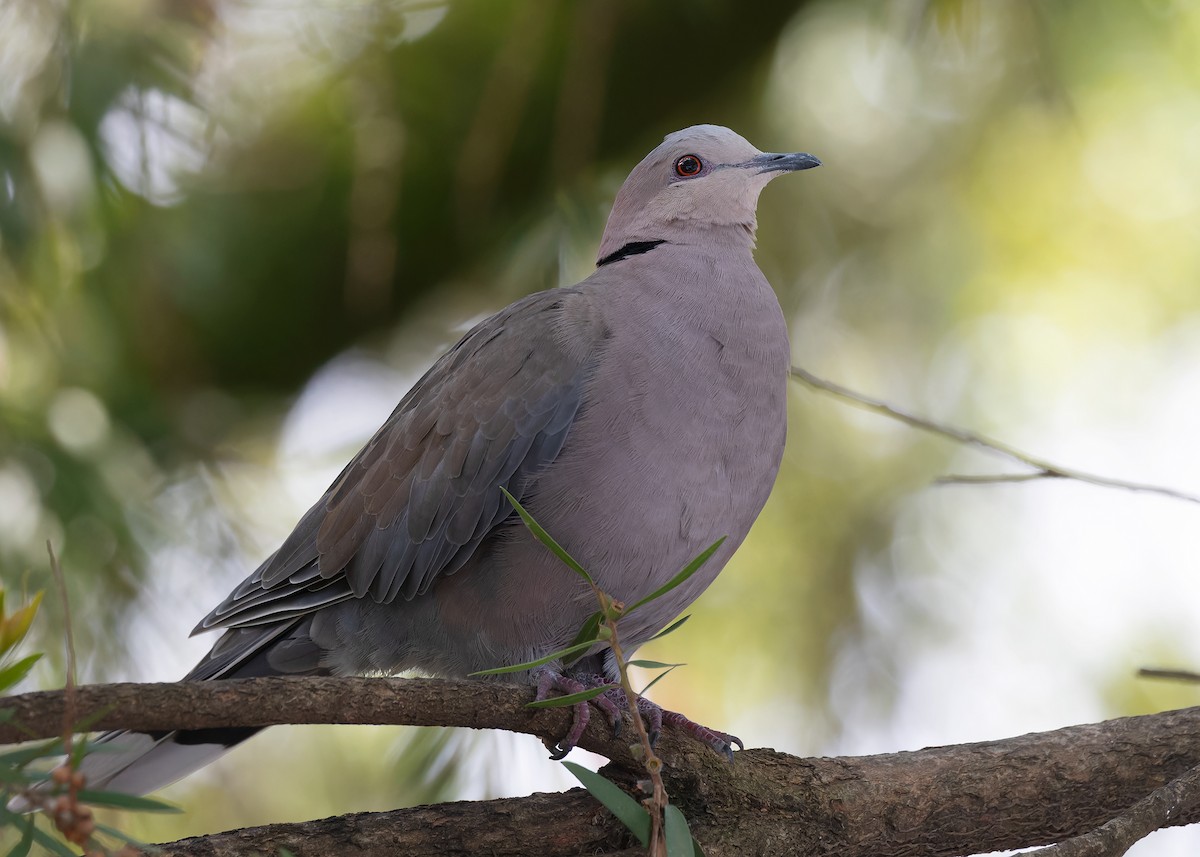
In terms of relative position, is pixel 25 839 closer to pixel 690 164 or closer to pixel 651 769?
pixel 651 769

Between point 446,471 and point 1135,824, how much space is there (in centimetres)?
138

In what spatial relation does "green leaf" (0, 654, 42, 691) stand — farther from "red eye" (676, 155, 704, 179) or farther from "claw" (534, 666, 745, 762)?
"red eye" (676, 155, 704, 179)

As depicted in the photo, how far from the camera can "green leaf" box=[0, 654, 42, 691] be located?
4.06ft

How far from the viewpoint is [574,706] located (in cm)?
194

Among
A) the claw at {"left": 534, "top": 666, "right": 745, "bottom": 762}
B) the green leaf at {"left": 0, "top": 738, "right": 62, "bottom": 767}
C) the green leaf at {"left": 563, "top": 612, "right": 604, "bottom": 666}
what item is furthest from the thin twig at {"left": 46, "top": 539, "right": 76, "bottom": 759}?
the claw at {"left": 534, "top": 666, "right": 745, "bottom": 762}

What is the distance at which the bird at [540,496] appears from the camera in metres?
2.25

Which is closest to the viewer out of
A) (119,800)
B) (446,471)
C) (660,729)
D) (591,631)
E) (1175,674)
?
(119,800)

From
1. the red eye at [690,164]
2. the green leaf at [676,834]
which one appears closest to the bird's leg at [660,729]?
the green leaf at [676,834]

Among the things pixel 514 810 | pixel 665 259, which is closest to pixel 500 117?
pixel 665 259

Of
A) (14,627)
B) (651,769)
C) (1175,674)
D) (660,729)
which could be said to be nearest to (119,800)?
(14,627)

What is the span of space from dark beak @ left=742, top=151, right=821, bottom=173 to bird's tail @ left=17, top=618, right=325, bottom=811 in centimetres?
147

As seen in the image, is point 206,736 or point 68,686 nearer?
point 68,686

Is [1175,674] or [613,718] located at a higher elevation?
[1175,674]

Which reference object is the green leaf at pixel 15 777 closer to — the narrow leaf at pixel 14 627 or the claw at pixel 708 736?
the narrow leaf at pixel 14 627
